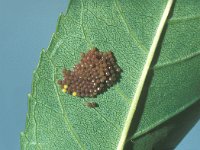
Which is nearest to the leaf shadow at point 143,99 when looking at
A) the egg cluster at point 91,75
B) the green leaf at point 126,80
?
the green leaf at point 126,80

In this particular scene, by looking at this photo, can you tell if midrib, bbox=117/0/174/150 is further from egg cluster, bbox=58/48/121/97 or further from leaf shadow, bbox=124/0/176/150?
egg cluster, bbox=58/48/121/97

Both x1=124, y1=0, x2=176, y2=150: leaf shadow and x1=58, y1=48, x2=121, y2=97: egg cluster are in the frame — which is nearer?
x1=124, y1=0, x2=176, y2=150: leaf shadow

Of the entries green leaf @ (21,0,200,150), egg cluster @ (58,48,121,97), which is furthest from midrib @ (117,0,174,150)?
egg cluster @ (58,48,121,97)

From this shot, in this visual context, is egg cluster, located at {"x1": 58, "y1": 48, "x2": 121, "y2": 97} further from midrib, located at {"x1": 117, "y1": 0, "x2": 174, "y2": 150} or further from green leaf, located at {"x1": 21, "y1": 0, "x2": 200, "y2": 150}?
midrib, located at {"x1": 117, "y1": 0, "x2": 174, "y2": 150}

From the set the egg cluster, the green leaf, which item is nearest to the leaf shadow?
the green leaf

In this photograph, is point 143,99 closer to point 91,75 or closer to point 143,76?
point 143,76

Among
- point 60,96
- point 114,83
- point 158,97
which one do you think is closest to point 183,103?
point 158,97

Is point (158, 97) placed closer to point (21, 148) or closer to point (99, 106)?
point (99, 106)
